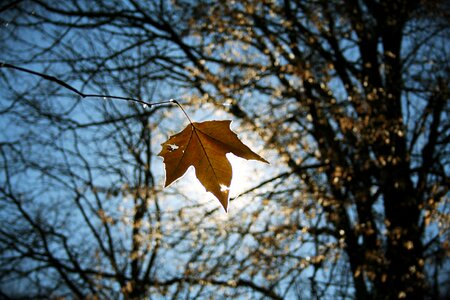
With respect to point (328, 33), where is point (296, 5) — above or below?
above

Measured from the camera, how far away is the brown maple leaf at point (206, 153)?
1.26 m

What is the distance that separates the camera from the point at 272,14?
20.2 ft

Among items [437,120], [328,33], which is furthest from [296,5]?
[437,120]

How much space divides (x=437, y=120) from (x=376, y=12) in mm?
2182

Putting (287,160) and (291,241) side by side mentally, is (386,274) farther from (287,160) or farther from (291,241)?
(287,160)

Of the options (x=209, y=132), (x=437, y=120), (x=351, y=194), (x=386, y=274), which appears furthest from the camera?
(x=437, y=120)

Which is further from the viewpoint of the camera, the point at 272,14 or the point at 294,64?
the point at 272,14

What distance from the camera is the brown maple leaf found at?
4.12 feet

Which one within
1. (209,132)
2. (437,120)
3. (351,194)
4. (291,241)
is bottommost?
(209,132)

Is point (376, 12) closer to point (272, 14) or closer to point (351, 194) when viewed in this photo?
point (272, 14)

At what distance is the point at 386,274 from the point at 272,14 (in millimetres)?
4438

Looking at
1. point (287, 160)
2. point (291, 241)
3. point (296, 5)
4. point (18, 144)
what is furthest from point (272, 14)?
point (18, 144)

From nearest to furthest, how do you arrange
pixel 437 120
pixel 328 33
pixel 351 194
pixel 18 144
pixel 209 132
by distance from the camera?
pixel 209 132 < pixel 351 194 < pixel 328 33 < pixel 437 120 < pixel 18 144

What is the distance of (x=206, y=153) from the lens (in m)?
1.30
